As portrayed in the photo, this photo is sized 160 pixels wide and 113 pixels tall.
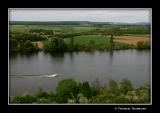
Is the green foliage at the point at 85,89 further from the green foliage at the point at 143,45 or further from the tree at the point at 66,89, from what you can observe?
the green foliage at the point at 143,45

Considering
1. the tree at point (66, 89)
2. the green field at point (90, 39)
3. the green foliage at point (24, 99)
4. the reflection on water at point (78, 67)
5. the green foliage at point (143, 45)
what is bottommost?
the green foliage at point (24, 99)

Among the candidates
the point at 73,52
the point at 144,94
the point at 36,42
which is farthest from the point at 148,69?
the point at 36,42

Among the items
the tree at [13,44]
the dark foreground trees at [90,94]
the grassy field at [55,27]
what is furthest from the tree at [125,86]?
the tree at [13,44]

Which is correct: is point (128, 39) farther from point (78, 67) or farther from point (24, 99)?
point (24, 99)

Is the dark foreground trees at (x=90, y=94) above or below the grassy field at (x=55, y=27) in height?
below

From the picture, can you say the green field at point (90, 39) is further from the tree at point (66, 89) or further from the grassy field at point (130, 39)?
the tree at point (66, 89)

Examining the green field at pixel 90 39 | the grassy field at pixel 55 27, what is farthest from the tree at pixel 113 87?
the grassy field at pixel 55 27
